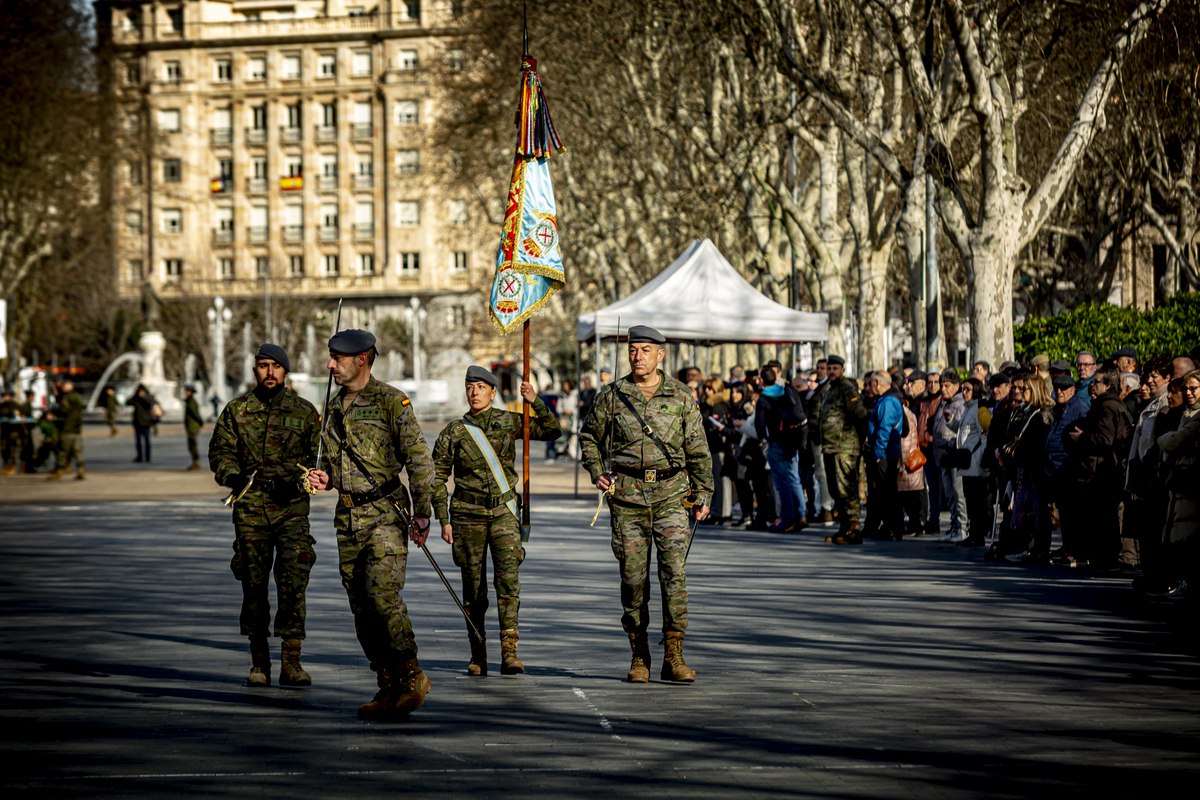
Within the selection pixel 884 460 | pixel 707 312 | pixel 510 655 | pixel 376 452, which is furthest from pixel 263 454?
pixel 707 312

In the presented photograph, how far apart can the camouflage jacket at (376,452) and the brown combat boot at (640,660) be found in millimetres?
1474

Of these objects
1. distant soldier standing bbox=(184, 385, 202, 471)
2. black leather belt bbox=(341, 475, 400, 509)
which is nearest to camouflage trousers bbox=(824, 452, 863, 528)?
black leather belt bbox=(341, 475, 400, 509)

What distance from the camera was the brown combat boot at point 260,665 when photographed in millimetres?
8127

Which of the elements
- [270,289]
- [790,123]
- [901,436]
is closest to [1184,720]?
[901,436]

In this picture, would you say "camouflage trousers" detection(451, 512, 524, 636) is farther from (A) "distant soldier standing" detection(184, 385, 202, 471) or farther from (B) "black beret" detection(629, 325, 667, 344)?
(A) "distant soldier standing" detection(184, 385, 202, 471)

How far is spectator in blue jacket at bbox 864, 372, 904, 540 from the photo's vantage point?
51.1 feet

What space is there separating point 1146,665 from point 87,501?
58.1 ft

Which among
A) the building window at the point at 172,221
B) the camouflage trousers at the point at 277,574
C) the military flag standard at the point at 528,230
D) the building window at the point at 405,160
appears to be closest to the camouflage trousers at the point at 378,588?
the camouflage trousers at the point at 277,574

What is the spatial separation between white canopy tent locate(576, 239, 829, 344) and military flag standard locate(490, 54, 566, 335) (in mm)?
8278

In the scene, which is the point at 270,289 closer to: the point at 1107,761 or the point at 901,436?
the point at 901,436

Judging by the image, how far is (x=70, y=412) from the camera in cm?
2684

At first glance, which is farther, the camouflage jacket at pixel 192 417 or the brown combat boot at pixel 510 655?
the camouflage jacket at pixel 192 417

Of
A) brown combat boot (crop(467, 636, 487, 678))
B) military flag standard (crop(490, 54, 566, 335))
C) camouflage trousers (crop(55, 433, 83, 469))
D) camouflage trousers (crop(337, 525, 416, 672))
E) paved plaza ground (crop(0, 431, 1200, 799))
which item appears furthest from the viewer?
camouflage trousers (crop(55, 433, 83, 469))

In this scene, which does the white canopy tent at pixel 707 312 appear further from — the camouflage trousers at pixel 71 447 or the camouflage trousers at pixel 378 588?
the camouflage trousers at pixel 378 588
